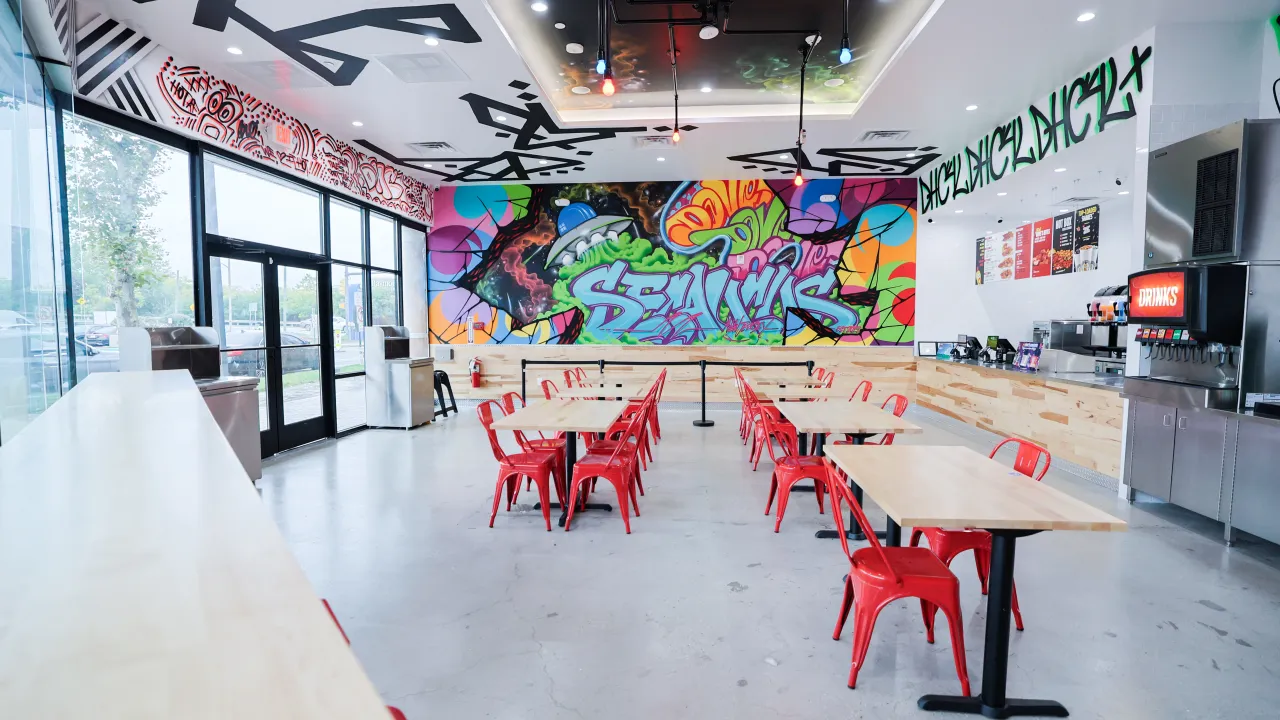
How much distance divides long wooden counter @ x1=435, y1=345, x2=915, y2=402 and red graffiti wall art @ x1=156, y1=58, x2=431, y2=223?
9.62 ft

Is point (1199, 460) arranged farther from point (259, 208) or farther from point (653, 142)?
point (259, 208)

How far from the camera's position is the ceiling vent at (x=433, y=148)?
7.50m

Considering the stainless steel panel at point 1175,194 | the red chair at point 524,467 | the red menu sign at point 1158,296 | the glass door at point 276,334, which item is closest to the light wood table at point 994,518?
the red chair at point 524,467

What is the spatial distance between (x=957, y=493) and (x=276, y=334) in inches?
265

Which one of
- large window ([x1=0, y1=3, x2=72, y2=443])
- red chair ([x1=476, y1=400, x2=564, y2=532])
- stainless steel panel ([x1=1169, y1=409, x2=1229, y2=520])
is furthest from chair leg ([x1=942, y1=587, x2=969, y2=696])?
large window ([x1=0, y1=3, x2=72, y2=443])

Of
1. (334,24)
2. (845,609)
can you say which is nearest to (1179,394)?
(845,609)

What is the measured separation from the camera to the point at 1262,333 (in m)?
3.90

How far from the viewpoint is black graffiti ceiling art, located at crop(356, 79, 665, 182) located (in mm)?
6305

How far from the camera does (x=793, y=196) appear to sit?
952 cm

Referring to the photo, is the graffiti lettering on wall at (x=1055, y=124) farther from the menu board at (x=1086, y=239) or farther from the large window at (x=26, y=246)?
the large window at (x=26, y=246)

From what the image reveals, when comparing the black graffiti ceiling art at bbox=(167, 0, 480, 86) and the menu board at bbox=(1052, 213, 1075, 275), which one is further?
the menu board at bbox=(1052, 213, 1075, 275)

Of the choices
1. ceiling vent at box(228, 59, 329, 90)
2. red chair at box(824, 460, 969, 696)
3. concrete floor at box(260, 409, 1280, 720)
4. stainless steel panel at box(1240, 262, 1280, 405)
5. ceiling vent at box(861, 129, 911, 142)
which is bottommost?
concrete floor at box(260, 409, 1280, 720)

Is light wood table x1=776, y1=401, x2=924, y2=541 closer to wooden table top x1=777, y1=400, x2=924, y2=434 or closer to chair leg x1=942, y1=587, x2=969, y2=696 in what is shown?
wooden table top x1=777, y1=400, x2=924, y2=434

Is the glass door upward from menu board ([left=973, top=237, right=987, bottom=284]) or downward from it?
downward
